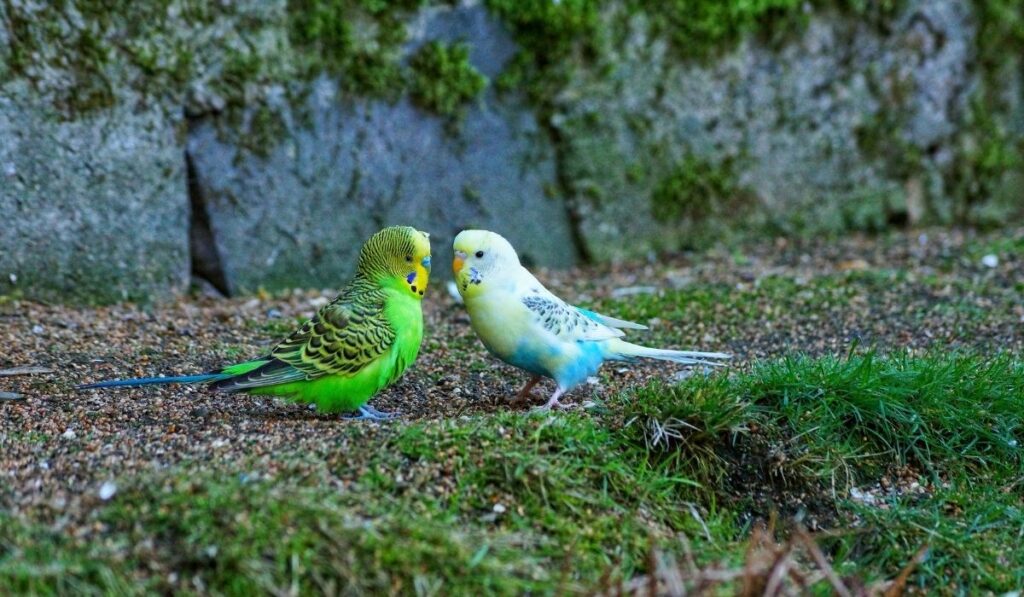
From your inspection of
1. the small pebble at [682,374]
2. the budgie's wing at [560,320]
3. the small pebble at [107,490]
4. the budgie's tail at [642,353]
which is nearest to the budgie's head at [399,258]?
the budgie's wing at [560,320]

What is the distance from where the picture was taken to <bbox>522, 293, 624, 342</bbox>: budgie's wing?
3955 mm

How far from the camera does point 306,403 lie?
4008 mm

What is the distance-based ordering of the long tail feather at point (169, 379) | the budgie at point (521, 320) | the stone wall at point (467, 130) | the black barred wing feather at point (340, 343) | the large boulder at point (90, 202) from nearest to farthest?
the long tail feather at point (169, 379), the black barred wing feather at point (340, 343), the budgie at point (521, 320), the large boulder at point (90, 202), the stone wall at point (467, 130)

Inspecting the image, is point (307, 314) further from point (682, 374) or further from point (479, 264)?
point (682, 374)

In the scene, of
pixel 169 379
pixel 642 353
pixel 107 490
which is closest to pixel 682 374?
pixel 642 353

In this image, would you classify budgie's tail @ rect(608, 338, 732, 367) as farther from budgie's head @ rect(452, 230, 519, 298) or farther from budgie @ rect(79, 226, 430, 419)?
budgie @ rect(79, 226, 430, 419)

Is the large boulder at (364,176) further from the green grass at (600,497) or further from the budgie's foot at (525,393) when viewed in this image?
the green grass at (600,497)

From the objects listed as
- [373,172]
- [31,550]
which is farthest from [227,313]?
[31,550]

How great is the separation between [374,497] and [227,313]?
98.5 inches

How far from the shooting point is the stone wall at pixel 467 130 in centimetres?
520

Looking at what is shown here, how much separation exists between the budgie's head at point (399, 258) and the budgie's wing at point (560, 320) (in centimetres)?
41

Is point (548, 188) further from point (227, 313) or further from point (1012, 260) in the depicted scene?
point (1012, 260)

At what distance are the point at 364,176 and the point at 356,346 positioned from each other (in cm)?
238

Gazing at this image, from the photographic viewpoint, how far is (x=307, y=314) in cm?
550
